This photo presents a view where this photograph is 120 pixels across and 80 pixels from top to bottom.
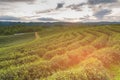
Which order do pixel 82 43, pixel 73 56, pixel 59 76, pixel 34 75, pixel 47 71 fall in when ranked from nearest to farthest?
pixel 59 76
pixel 34 75
pixel 47 71
pixel 73 56
pixel 82 43

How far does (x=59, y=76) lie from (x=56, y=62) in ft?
31.7

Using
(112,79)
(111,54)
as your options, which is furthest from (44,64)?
(111,54)

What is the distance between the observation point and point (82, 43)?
165 ft

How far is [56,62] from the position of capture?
102 ft

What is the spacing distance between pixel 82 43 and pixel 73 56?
49.0 ft

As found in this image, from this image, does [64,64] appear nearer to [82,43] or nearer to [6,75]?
[6,75]

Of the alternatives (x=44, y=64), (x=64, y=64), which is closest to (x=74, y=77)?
(x=44, y=64)

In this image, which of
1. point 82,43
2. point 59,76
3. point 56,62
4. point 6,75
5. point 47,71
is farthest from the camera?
point 82,43

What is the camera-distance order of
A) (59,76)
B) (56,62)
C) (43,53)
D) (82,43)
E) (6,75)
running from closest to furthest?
(59,76) < (6,75) < (56,62) < (43,53) < (82,43)

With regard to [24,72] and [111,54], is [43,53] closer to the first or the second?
[111,54]

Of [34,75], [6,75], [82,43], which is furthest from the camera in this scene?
[82,43]

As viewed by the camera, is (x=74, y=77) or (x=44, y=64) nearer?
(x=74, y=77)

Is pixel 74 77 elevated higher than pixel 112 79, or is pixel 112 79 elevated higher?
pixel 74 77

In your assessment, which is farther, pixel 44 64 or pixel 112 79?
pixel 44 64
